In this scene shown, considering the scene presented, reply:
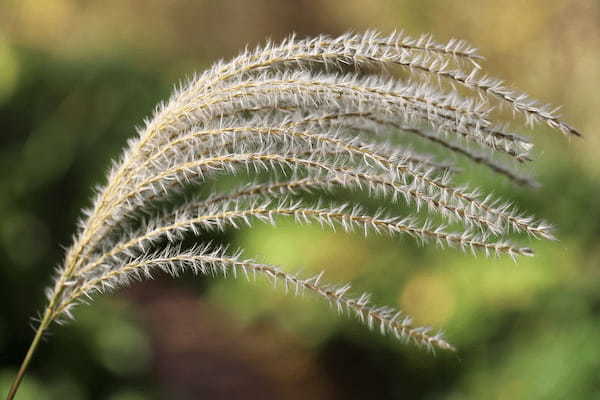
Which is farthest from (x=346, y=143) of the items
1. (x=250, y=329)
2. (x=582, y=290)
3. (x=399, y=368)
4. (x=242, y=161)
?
(x=250, y=329)

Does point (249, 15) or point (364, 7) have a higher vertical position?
point (249, 15)

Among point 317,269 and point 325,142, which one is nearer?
point 325,142

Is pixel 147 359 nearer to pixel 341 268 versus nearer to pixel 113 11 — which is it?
pixel 341 268

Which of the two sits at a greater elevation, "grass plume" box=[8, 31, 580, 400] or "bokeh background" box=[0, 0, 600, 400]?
"bokeh background" box=[0, 0, 600, 400]

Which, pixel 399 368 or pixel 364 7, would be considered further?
pixel 364 7

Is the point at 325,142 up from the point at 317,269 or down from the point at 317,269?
down

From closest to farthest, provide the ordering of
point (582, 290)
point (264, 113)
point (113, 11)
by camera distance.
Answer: point (264, 113)
point (582, 290)
point (113, 11)

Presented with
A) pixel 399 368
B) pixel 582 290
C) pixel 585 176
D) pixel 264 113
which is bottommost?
pixel 264 113

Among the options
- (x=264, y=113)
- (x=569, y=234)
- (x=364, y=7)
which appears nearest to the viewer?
(x=264, y=113)

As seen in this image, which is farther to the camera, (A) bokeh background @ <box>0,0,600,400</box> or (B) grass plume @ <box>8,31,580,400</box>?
(A) bokeh background @ <box>0,0,600,400</box>
